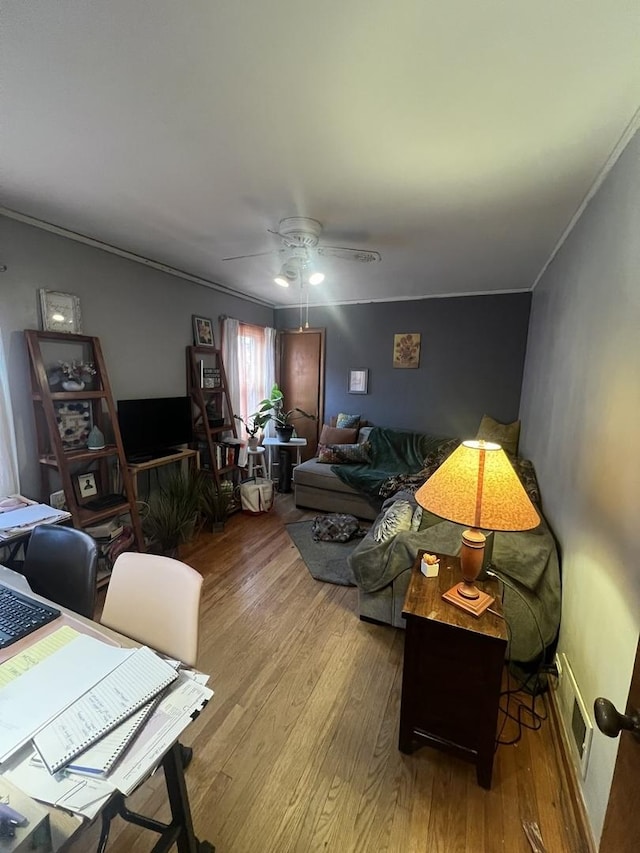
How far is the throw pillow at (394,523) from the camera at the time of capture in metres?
2.13

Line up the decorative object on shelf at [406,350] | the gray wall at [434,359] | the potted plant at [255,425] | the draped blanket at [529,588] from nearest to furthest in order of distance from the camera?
1. the draped blanket at [529,588]
2. the gray wall at [434,359]
3. the potted plant at [255,425]
4. the decorative object on shelf at [406,350]

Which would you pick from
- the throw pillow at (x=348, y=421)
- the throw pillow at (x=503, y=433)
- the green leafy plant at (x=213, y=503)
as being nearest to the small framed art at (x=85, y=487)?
the green leafy plant at (x=213, y=503)

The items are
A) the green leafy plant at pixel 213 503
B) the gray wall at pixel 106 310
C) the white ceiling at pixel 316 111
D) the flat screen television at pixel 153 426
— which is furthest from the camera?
the green leafy plant at pixel 213 503

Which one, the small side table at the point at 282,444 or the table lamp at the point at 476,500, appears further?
the small side table at the point at 282,444

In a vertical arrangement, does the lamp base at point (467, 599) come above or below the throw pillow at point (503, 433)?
below

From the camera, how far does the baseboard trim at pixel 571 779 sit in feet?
3.87

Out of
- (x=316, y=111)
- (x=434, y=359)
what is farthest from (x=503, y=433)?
(x=316, y=111)

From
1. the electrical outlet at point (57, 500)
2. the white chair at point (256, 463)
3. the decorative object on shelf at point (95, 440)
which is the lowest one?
the white chair at point (256, 463)

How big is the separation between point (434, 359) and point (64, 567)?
3942mm

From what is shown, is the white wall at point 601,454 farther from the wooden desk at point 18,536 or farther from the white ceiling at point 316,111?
the wooden desk at point 18,536

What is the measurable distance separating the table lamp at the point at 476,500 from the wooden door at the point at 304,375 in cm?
354

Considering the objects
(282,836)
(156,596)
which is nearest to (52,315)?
(156,596)

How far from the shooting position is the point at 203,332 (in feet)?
12.0

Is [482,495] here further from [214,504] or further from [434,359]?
[434,359]
